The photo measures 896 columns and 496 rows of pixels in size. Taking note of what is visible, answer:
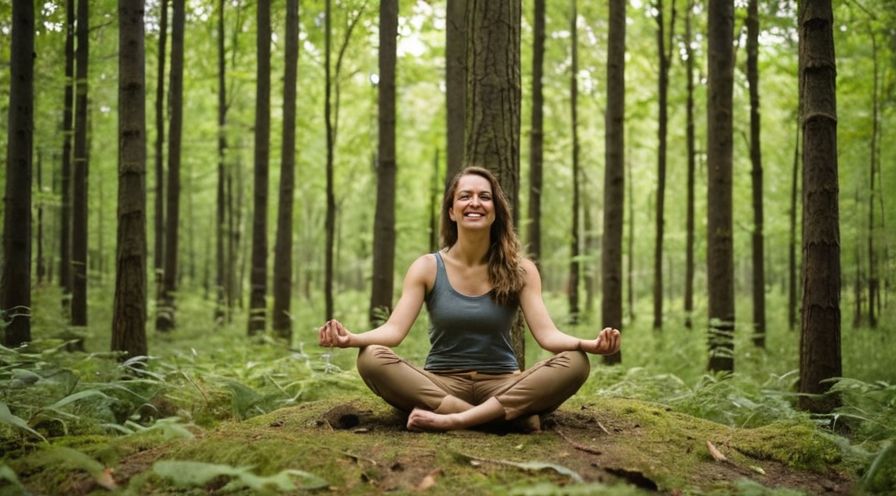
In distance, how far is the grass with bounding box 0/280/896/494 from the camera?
3125 mm

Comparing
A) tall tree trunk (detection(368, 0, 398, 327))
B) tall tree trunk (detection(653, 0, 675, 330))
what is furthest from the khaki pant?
tall tree trunk (detection(653, 0, 675, 330))

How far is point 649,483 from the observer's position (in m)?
2.90

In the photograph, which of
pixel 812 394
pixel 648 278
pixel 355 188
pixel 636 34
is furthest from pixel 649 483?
pixel 648 278

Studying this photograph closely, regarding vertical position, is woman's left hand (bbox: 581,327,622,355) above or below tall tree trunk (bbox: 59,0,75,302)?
below

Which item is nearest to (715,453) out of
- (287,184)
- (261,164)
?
(287,184)

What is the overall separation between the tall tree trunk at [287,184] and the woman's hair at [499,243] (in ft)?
25.1

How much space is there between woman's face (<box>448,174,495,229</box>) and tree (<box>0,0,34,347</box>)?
196 inches

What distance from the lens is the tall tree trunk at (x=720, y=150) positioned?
789 centimetres

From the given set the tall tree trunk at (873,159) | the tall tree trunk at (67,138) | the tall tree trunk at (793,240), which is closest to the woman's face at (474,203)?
the tall tree trunk at (67,138)

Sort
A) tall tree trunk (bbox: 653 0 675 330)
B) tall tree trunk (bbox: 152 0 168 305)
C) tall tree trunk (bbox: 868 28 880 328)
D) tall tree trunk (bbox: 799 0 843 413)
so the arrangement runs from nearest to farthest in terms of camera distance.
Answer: tall tree trunk (bbox: 799 0 843 413)
tall tree trunk (bbox: 868 28 880 328)
tall tree trunk (bbox: 653 0 675 330)
tall tree trunk (bbox: 152 0 168 305)

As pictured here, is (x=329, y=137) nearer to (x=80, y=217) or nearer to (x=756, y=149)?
(x=80, y=217)

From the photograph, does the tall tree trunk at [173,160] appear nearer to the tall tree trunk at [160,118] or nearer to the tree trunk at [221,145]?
the tall tree trunk at [160,118]

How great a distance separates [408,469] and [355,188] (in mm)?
26091

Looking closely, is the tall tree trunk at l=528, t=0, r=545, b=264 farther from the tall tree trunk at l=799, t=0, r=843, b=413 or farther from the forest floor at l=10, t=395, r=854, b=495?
the forest floor at l=10, t=395, r=854, b=495
